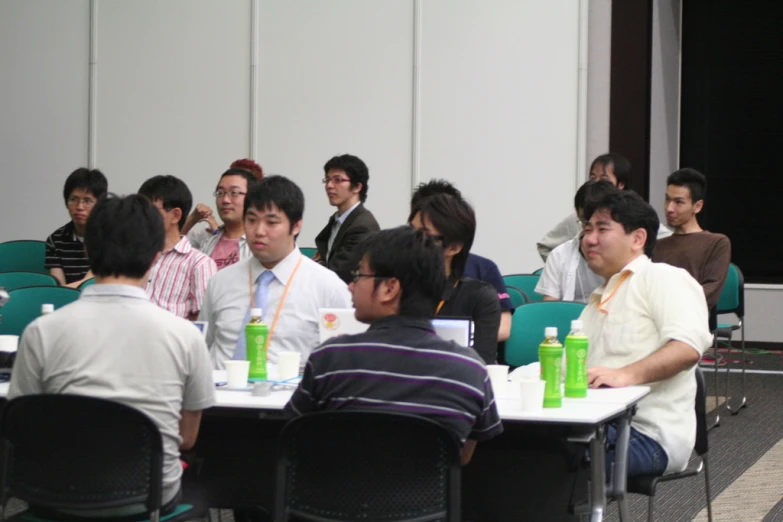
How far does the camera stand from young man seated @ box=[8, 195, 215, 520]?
2.57 m

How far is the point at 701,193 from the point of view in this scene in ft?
19.7

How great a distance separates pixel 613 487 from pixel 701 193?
3.23 m

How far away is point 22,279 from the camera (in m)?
5.29

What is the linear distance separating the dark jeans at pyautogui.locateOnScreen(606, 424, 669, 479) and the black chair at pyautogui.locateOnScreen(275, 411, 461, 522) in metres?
0.96

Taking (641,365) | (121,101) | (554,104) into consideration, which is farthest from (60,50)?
(641,365)

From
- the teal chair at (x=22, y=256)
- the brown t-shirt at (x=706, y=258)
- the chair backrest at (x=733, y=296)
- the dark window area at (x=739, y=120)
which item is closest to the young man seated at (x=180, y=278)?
the teal chair at (x=22, y=256)

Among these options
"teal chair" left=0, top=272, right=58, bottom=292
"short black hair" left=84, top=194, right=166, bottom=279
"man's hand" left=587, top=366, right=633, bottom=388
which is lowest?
"man's hand" left=587, top=366, right=633, bottom=388

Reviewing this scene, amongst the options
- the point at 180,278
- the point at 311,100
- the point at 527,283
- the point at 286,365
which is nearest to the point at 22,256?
the point at 311,100

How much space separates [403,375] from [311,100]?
227 inches

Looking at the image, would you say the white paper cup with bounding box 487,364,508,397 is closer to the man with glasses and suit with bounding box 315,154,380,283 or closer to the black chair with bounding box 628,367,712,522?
the black chair with bounding box 628,367,712,522

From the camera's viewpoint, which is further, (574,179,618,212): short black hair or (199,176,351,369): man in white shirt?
(574,179,618,212): short black hair

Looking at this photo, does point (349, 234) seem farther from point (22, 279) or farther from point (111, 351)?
point (111, 351)

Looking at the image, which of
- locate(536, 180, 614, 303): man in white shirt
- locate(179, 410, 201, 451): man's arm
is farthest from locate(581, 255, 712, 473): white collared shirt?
locate(536, 180, 614, 303): man in white shirt

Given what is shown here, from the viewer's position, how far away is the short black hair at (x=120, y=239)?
8.55ft
